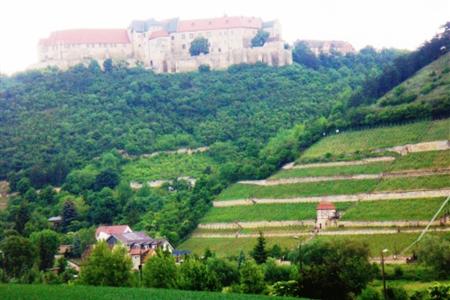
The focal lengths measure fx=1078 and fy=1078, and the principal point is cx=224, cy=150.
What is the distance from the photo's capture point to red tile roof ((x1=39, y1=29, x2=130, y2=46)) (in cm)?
15712

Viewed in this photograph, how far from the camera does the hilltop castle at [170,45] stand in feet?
490

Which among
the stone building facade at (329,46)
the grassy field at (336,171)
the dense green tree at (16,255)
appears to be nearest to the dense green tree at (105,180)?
the grassy field at (336,171)

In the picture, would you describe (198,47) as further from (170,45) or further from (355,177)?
(355,177)

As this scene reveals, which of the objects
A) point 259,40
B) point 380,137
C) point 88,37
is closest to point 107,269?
point 380,137

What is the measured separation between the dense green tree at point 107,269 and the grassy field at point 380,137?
3293cm

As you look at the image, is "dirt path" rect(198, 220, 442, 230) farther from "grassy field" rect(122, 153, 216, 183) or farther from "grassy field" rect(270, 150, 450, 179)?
"grassy field" rect(122, 153, 216, 183)

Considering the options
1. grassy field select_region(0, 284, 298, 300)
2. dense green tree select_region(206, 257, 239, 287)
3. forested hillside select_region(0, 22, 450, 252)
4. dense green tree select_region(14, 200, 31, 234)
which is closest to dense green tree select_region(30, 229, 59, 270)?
forested hillside select_region(0, 22, 450, 252)

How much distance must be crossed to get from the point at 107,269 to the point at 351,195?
2664cm

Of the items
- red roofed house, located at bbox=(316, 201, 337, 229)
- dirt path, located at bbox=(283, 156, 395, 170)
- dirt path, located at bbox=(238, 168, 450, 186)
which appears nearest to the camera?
dirt path, located at bbox=(238, 168, 450, 186)

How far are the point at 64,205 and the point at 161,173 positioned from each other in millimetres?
15764

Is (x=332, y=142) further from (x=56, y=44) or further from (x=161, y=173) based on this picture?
(x=56, y=44)

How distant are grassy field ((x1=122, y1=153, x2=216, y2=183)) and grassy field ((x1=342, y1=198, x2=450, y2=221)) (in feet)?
111

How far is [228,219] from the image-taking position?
93.7 m

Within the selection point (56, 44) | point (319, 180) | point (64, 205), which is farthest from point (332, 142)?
point (56, 44)
